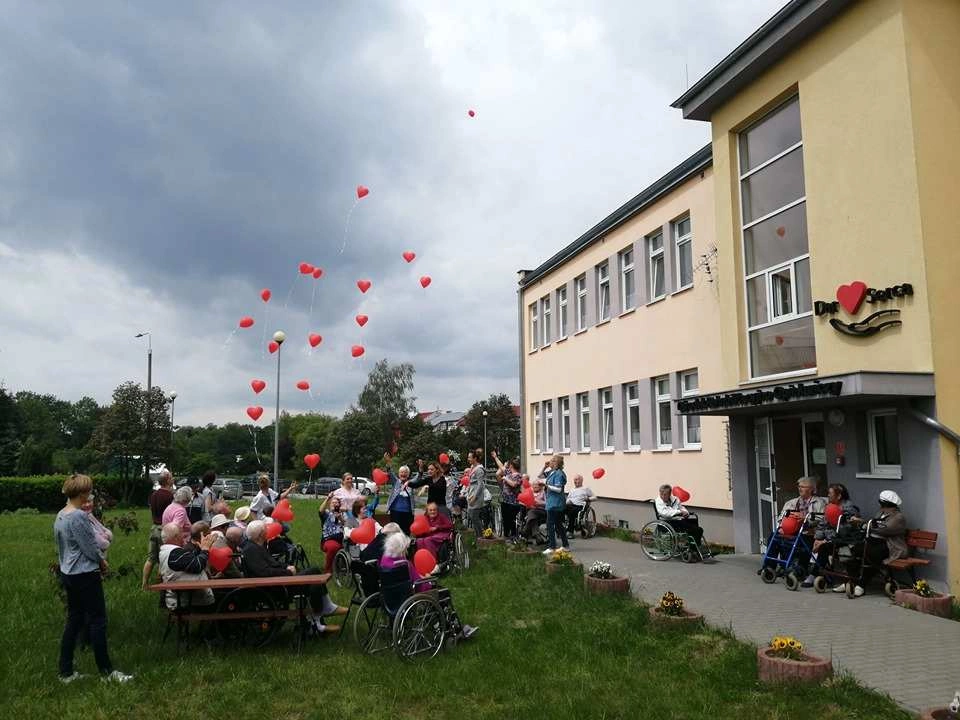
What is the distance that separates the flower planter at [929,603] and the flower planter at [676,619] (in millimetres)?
2820

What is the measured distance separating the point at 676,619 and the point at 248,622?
4175mm

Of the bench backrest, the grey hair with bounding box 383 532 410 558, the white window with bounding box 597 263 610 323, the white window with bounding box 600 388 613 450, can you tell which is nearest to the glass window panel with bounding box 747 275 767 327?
the bench backrest

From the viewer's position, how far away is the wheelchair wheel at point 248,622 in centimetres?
809

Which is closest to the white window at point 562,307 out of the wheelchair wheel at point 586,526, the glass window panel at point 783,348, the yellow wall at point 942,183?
the wheelchair wheel at point 586,526

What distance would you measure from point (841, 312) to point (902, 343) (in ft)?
3.55

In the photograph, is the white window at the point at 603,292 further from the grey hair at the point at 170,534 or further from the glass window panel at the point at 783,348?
the grey hair at the point at 170,534

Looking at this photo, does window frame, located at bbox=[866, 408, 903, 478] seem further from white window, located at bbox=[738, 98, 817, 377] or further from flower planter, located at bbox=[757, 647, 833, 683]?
flower planter, located at bbox=[757, 647, 833, 683]

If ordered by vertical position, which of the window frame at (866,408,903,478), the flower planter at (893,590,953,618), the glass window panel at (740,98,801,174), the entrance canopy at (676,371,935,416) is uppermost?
the glass window panel at (740,98,801,174)

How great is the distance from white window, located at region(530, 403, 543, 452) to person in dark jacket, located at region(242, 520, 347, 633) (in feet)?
60.2

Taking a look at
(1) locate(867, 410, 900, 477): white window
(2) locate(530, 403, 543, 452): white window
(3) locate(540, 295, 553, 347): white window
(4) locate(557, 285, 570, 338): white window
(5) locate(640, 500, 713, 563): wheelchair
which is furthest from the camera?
(2) locate(530, 403, 543, 452): white window

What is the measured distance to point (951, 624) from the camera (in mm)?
8719

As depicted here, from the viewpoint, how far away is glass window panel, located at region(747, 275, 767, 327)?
13.5 meters

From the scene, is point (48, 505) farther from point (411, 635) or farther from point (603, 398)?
point (411, 635)

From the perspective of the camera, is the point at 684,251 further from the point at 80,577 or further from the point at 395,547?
the point at 80,577
